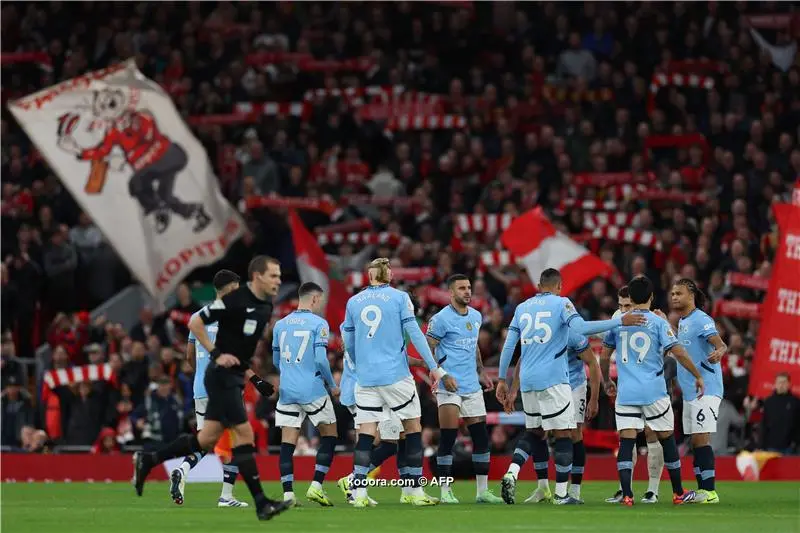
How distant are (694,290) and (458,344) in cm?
272

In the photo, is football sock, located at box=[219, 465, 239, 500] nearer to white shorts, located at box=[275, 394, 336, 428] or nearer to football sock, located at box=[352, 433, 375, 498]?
white shorts, located at box=[275, 394, 336, 428]

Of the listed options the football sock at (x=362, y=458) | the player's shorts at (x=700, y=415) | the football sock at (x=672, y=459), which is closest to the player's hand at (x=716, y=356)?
the player's shorts at (x=700, y=415)

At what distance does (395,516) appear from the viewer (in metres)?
16.3

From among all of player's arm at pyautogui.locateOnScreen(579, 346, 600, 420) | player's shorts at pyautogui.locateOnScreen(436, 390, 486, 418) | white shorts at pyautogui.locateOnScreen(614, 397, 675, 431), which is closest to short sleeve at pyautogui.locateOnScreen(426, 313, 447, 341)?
player's shorts at pyautogui.locateOnScreen(436, 390, 486, 418)

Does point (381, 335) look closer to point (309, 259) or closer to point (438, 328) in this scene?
point (438, 328)

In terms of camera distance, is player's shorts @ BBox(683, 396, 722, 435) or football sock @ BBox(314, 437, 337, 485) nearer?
football sock @ BBox(314, 437, 337, 485)

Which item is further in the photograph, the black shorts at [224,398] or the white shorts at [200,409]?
the white shorts at [200,409]

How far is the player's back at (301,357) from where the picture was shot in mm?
18719

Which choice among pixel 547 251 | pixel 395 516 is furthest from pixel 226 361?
pixel 547 251

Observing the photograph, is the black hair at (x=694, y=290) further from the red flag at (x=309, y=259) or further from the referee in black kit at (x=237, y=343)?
the red flag at (x=309, y=259)

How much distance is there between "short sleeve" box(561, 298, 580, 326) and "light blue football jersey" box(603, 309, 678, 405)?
565mm

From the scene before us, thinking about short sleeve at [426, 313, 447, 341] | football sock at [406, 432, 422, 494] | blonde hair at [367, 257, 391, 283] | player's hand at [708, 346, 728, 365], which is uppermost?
blonde hair at [367, 257, 391, 283]

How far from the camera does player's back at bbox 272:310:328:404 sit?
18.7 meters

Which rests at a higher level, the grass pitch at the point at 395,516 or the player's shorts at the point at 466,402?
the player's shorts at the point at 466,402
